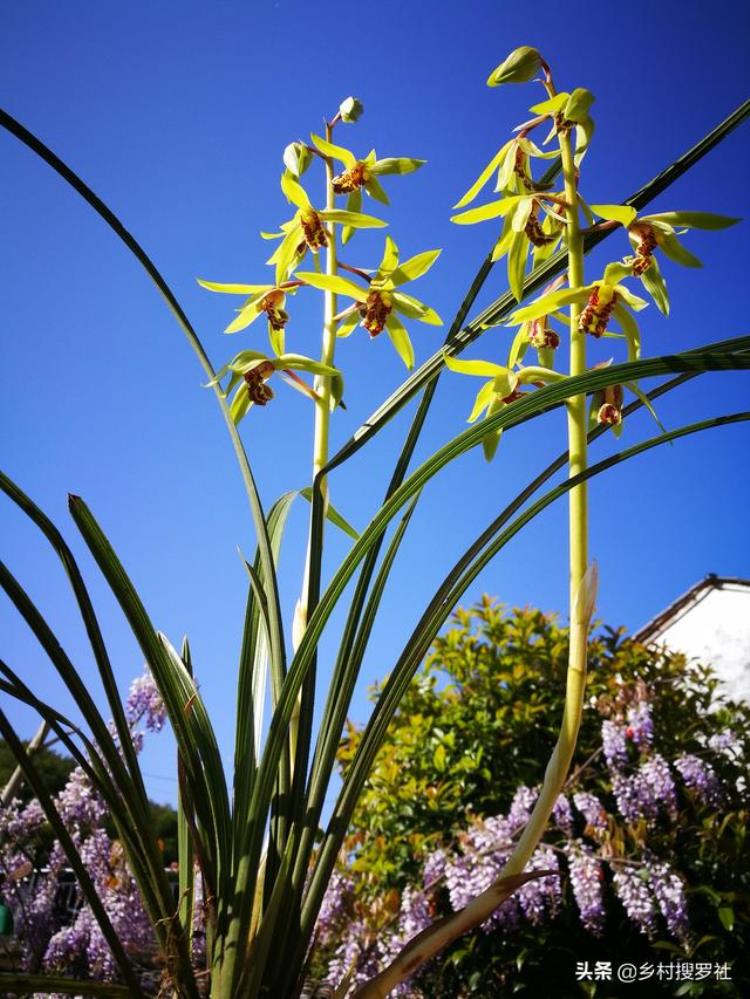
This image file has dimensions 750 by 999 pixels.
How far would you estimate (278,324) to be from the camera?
1021 mm

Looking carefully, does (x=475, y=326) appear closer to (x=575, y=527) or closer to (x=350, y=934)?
(x=575, y=527)

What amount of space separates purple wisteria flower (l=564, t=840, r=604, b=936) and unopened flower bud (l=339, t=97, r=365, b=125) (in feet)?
6.45

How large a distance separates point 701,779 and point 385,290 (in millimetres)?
2102

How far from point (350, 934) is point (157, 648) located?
1.92 meters

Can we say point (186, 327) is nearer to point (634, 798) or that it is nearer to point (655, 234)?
point (655, 234)

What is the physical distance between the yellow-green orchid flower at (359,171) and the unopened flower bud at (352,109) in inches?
1.9

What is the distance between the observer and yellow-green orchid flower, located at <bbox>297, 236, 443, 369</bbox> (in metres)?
0.95

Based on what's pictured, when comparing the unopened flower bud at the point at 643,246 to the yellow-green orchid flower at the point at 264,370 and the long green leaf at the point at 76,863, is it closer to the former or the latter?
the yellow-green orchid flower at the point at 264,370

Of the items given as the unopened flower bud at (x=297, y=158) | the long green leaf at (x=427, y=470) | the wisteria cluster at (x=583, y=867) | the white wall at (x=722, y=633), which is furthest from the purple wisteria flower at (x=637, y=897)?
the white wall at (x=722, y=633)

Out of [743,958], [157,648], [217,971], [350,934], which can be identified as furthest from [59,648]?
[743,958]

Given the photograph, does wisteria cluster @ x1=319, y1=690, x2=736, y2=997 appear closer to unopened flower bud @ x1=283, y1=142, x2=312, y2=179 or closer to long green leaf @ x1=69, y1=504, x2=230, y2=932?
long green leaf @ x1=69, y1=504, x2=230, y2=932

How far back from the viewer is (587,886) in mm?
2074

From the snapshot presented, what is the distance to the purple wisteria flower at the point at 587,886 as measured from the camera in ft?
6.80

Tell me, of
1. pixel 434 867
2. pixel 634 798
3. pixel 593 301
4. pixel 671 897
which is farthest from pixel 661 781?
pixel 593 301
